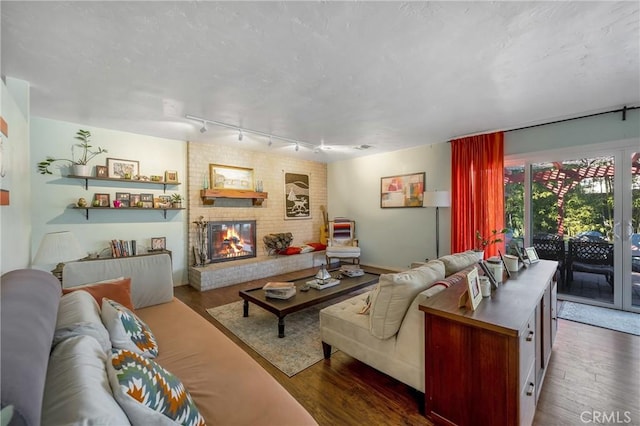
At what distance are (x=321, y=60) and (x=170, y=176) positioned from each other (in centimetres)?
333

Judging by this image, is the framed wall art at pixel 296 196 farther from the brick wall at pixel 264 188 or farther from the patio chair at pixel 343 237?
the patio chair at pixel 343 237

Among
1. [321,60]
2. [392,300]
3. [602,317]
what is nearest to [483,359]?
[392,300]

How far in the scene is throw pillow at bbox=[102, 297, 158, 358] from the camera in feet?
4.30

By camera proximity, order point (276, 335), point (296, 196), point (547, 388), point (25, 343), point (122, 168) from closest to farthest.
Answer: point (25, 343) < point (547, 388) < point (276, 335) < point (122, 168) < point (296, 196)

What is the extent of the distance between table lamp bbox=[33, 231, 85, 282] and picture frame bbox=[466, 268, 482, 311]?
9.67ft

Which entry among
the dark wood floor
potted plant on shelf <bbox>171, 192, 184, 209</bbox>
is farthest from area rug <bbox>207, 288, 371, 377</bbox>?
potted plant on shelf <bbox>171, 192, 184, 209</bbox>

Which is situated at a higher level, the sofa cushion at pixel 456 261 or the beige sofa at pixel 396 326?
the sofa cushion at pixel 456 261

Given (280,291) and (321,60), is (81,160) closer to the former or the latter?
(280,291)

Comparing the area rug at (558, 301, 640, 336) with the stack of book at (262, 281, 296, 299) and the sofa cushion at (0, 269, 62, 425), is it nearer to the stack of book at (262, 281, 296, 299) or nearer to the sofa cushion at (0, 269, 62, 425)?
the stack of book at (262, 281, 296, 299)

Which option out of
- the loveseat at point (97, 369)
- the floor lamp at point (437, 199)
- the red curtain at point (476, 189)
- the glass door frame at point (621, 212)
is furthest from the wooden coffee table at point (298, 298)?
the glass door frame at point (621, 212)

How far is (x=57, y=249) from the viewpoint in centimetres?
216

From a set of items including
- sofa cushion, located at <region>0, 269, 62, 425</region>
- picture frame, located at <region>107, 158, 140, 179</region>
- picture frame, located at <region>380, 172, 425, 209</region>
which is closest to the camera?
sofa cushion, located at <region>0, 269, 62, 425</region>

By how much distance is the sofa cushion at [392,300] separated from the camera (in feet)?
5.69

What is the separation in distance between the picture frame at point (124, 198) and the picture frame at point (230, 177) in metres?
1.24
